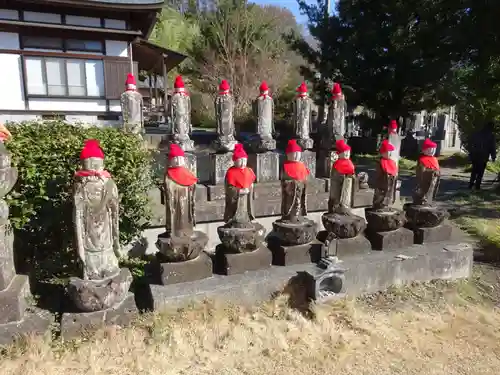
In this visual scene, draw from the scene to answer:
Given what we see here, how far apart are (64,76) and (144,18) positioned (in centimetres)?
331

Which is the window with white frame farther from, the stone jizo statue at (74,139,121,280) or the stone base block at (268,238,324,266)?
the stone base block at (268,238,324,266)

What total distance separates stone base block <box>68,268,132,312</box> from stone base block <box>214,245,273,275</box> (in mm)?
1042

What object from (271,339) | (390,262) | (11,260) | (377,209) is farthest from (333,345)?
(11,260)

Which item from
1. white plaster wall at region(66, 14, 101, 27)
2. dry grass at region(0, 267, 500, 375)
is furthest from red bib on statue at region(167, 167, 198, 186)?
white plaster wall at region(66, 14, 101, 27)

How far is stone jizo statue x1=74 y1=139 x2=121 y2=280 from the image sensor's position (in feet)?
10.1

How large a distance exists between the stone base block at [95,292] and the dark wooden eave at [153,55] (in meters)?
12.6

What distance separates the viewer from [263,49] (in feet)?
71.8

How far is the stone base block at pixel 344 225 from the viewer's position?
428 cm

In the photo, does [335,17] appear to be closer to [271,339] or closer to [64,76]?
[64,76]

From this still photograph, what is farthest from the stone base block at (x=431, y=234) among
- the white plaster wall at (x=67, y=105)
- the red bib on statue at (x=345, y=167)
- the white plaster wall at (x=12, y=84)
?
the white plaster wall at (x=12, y=84)

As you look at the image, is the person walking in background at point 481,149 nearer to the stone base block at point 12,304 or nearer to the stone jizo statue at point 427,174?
the stone jizo statue at point 427,174

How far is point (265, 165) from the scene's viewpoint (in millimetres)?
6867

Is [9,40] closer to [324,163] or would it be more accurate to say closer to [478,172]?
[324,163]

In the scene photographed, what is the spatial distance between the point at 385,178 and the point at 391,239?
2.52 feet
